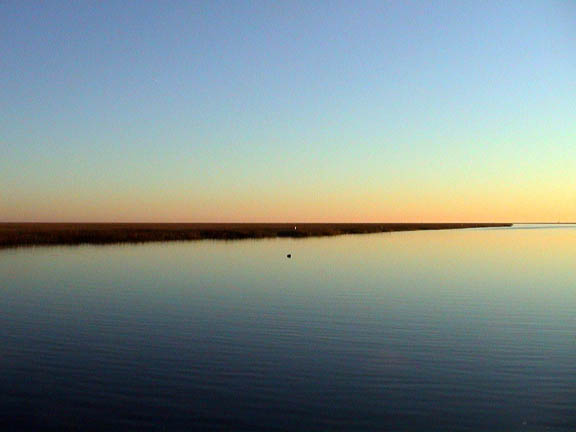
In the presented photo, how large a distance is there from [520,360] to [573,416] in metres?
3.79

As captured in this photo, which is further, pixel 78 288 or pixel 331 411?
pixel 78 288

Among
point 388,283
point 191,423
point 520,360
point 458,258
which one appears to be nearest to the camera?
point 191,423

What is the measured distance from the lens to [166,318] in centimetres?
1841

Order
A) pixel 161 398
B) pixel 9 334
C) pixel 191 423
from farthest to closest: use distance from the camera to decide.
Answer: pixel 9 334 → pixel 161 398 → pixel 191 423

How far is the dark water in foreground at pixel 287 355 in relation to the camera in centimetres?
962

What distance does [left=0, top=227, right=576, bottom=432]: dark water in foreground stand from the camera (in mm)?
9617

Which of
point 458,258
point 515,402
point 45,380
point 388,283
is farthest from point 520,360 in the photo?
point 458,258

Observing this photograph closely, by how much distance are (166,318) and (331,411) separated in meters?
9.74

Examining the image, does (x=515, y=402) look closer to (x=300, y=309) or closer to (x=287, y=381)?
(x=287, y=381)

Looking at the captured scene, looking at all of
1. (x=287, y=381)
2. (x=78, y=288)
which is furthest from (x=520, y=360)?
(x=78, y=288)

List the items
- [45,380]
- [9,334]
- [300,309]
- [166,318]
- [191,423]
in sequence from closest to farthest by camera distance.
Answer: [191,423]
[45,380]
[9,334]
[166,318]
[300,309]

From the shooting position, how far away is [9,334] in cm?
1581

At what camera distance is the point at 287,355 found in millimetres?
13633

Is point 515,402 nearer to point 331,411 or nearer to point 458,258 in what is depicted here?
point 331,411
